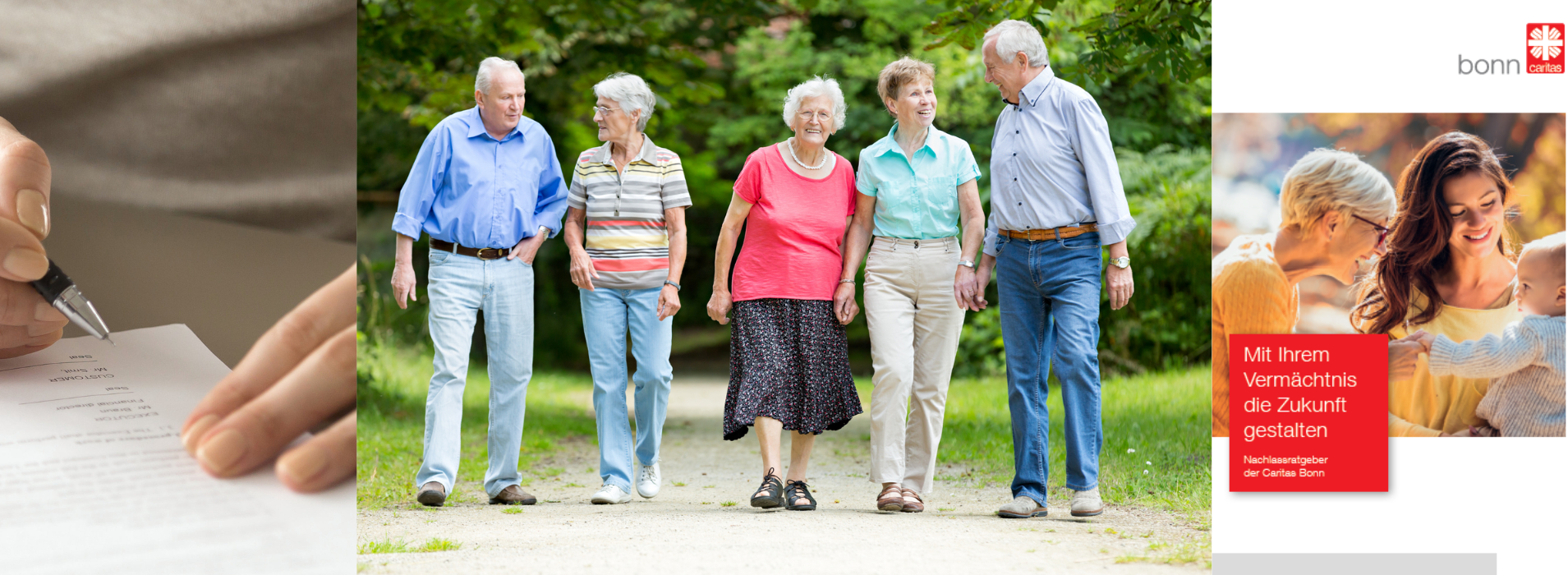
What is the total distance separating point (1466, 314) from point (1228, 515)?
100 centimetres

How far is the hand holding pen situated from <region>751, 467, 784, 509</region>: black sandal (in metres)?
2.50

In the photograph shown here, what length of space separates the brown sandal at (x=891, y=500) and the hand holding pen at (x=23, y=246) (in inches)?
114

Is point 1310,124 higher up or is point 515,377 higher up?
point 1310,124

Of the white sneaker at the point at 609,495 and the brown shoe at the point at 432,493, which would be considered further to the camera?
the white sneaker at the point at 609,495

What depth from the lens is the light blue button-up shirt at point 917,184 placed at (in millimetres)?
4375

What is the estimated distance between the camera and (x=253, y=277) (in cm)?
249

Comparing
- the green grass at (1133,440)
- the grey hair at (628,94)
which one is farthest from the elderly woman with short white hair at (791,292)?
the green grass at (1133,440)

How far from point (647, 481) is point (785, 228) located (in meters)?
1.33

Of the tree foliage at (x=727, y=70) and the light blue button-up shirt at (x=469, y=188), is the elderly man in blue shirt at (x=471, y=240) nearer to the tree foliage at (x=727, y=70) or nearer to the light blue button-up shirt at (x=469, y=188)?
the light blue button-up shirt at (x=469, y=188)

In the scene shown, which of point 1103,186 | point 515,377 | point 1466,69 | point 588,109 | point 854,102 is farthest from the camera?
point 854,102

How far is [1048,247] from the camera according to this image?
4160 mm

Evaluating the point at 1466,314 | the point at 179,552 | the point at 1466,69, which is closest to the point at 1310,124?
the point at 1466,69

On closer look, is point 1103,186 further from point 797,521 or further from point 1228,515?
point 797,521

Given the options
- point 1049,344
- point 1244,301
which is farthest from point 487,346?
point 1244,301
